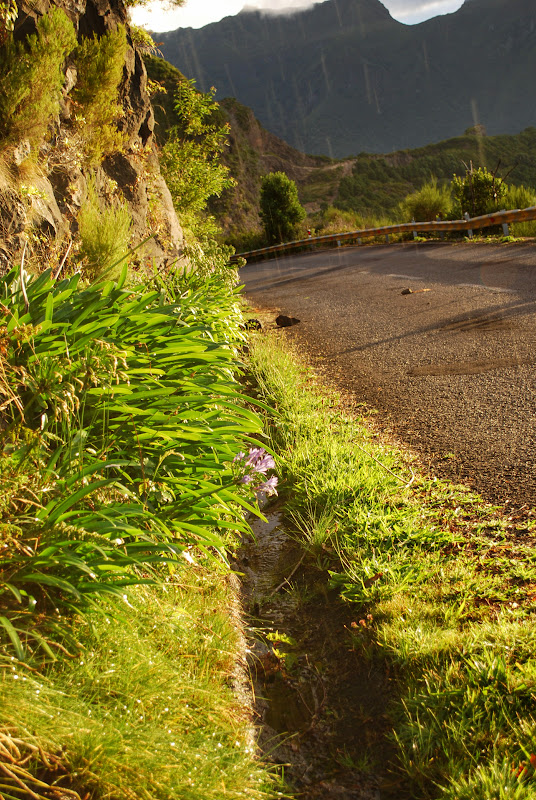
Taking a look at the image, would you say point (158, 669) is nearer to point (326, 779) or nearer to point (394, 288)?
point (326, 779)

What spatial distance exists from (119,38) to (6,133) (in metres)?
2.98

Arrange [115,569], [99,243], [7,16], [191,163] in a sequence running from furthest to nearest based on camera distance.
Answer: [191,163] < [99,243] < [7,16] < [115,569]

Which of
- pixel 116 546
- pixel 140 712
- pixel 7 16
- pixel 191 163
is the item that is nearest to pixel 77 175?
pixel 7 16

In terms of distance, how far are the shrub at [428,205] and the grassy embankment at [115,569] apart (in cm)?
1814

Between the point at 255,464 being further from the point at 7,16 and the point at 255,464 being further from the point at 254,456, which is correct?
the point at 7,16

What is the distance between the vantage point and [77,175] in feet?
20.4

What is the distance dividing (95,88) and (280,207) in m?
22.9

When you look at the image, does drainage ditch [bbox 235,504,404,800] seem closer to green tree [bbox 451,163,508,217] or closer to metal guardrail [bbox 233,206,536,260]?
metal guardrail [bbox 233,206,536,260]

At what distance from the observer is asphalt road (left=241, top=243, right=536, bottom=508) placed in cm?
350

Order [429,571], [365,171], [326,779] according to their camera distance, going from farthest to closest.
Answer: [365,171], [429,571], [326,779]

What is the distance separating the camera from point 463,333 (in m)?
6.19

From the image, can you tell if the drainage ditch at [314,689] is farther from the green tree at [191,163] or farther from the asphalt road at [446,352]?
the green tree at [191,163]

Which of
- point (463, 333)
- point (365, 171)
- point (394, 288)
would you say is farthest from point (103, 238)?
point (365, 171)

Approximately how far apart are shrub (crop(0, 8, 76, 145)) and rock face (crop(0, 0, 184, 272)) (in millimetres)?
159
